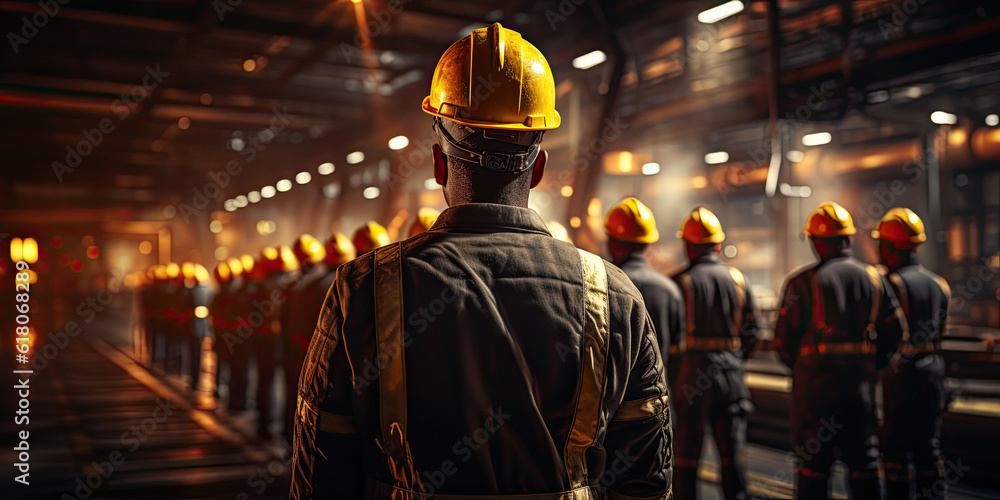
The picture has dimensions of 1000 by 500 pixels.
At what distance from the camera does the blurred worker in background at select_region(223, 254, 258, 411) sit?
8391 millimetres

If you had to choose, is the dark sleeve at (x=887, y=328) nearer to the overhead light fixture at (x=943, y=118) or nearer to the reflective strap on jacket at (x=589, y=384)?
the reflective strap on jacket at (x=589, y=384)

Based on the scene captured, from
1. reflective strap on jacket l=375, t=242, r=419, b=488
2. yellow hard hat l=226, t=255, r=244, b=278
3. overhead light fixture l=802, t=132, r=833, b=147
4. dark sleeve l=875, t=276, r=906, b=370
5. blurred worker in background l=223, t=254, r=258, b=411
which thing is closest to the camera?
reflective strap on jacket l=375, t=242, r=419, b=488

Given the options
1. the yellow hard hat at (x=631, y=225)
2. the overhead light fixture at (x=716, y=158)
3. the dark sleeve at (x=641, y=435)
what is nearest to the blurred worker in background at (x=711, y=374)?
the yellow hard hat at (x=631, y=225)

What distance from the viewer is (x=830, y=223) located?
4.83m

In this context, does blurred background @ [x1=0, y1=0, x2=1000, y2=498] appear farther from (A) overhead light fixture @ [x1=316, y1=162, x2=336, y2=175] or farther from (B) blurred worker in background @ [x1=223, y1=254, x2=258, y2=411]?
(B) blurred worker in background @ [x1=223, y1=254, x2=258, y2=411]

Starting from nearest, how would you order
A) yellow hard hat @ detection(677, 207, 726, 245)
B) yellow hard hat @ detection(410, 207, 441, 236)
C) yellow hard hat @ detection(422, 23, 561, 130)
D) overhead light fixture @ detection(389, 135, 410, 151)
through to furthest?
yellow hard hat @ detection(422, 23, 561, 130) → yellow hard hat @ detection(677, 207, 726, 245) → yellow hard hat @ detection(410, 207, 441, 236) → overhead light fixture @ detection(389, 135, 410, 151)

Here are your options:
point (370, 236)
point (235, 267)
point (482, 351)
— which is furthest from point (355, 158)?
point (482, 351)

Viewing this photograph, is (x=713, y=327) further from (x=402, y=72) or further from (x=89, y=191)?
(x=89, y=191)

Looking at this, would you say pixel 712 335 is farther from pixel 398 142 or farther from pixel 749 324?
pixel 398 142

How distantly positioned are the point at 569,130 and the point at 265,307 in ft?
19.8

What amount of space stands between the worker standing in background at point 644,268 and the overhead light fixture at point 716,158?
1134cm

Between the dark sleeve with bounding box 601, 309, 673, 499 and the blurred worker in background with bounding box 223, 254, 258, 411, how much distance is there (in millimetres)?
7172

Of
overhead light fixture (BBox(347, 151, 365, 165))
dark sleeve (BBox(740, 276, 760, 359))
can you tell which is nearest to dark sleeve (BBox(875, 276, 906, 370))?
dark sleeve (BBox(740, 276, 760, 359))

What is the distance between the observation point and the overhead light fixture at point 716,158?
15656 mm
